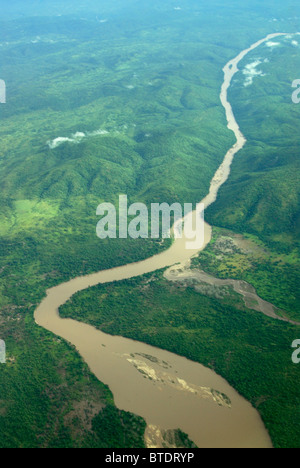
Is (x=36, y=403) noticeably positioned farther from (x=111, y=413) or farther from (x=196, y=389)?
(x=196, y=389)

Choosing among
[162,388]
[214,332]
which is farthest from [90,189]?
[162,388]

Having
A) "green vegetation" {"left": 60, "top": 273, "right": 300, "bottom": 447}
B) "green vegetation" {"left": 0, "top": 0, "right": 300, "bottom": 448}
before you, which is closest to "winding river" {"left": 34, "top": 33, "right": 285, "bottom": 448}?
"green vegetation" {"left": 60, "top": 273, "right": 300, "bottom": 447}

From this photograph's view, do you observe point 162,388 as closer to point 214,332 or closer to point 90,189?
point 214,332

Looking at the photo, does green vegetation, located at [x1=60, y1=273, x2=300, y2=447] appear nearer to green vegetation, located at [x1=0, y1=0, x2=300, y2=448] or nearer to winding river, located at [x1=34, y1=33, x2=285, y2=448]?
green vegetation, located at [x1=0, y1=0, x2=300, y2=448]

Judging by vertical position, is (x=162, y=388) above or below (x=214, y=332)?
below

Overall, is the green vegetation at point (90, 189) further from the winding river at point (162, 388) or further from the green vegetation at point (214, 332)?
the winding river at point (162, 388)
